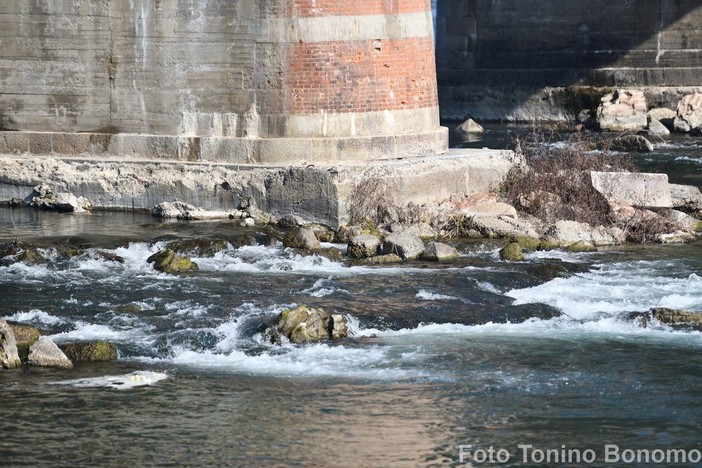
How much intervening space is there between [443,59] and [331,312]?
89.1 feet

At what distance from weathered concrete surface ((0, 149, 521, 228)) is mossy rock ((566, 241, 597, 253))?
2.20 m

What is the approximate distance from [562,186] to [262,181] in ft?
15.5

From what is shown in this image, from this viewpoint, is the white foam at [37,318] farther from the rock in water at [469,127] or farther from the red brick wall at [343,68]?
the rock in water at [469,127]

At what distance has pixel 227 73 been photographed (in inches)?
727

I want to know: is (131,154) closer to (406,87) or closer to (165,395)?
(406,87)

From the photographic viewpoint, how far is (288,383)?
1144 cm

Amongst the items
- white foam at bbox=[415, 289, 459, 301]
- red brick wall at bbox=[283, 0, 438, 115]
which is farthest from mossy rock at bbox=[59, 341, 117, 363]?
red brick wall at bbox=[283, 0, 438, 115]

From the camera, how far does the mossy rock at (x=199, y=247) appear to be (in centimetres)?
1639

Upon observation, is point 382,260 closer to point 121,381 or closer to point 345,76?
point 345,76

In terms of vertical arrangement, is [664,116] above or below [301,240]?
above

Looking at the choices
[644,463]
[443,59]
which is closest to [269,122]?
[644,463]

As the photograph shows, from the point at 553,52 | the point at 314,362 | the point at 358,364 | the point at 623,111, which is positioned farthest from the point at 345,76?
the point at 553,52

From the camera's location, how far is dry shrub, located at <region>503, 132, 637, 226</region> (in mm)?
18781

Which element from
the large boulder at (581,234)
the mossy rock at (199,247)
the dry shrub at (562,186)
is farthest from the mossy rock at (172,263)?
the dry shrub at (562,186)
